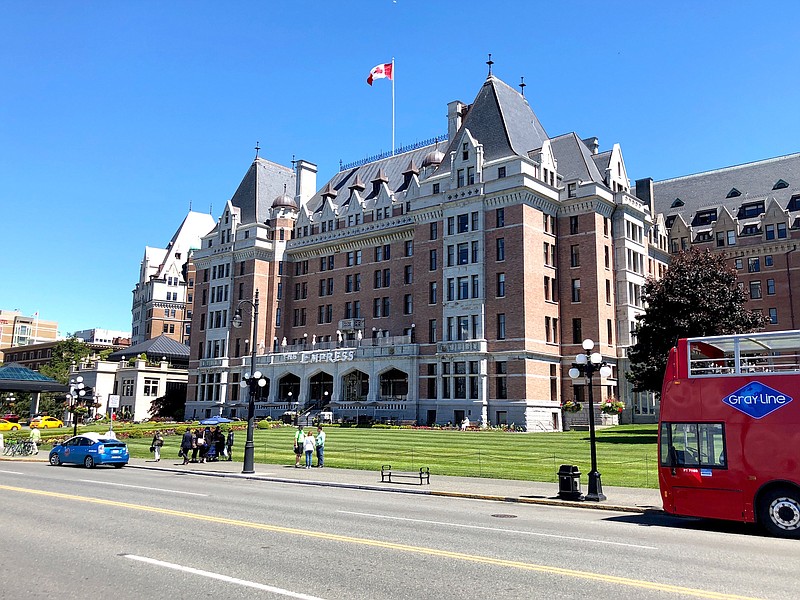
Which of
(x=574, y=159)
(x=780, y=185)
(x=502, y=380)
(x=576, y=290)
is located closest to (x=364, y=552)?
(x=502, y=380)

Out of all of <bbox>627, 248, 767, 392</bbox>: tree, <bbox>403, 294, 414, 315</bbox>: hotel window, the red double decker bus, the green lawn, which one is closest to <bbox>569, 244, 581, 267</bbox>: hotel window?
<bbox>627, 248, 767, 392</bbox>: tree

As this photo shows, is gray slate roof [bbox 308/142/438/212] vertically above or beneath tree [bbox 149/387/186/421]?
above

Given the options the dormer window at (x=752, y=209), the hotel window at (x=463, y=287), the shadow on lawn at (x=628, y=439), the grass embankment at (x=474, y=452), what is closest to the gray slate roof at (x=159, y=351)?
the grass embankment at (x=474, y=452)

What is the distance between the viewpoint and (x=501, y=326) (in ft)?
185

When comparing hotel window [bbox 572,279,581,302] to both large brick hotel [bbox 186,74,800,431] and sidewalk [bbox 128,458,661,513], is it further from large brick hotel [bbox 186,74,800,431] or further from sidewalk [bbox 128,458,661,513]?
sidewalk [bbox 128,458,661,513]

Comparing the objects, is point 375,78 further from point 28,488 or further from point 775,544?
point 775,544

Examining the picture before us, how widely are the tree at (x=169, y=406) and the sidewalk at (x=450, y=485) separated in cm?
5263

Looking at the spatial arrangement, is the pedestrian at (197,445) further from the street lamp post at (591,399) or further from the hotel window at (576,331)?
the hotel window at (576,331)

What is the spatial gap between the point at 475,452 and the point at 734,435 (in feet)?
66.7

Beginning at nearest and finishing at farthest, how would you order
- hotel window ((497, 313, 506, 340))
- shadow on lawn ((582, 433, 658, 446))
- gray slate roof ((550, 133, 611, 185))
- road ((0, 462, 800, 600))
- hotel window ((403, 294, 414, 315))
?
road ((0, 462, 800, 600))
shadow on lawn ((582, 433, 658, 446))
hotel window ((497, 313, 506, 340))
gray slate roof ((550, 133, 611, 185))
hotel window ((403, 294, 414, 315))

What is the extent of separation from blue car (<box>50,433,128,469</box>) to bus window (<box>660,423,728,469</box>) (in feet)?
83.6

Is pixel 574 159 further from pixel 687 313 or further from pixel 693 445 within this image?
pixel 693 445

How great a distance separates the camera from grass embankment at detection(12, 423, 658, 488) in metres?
26.9

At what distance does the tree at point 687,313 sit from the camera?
41375 millimetres
